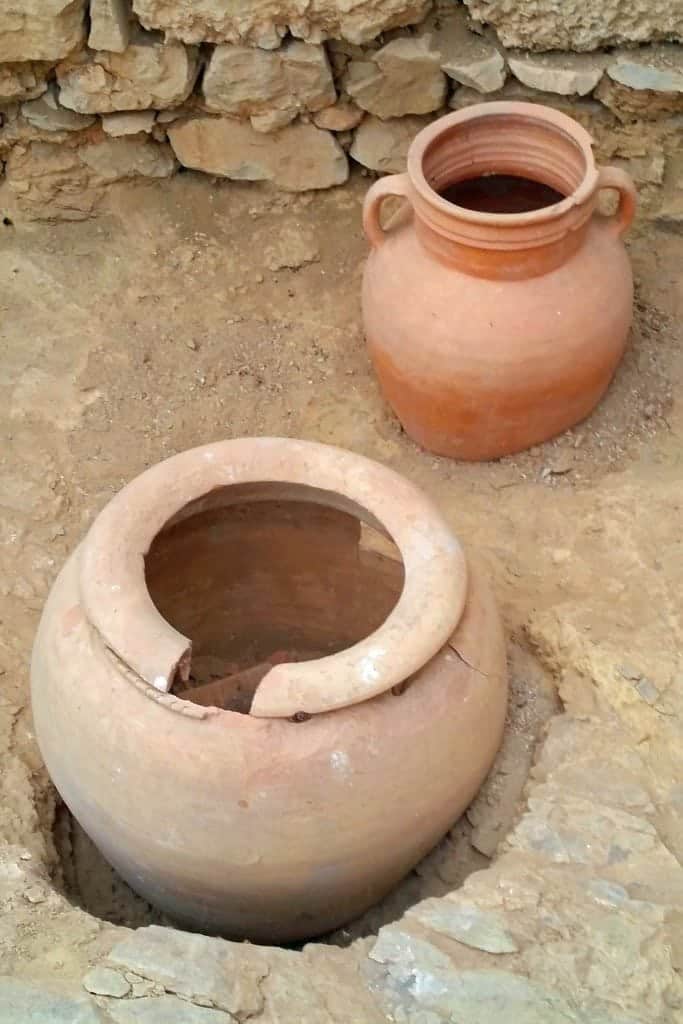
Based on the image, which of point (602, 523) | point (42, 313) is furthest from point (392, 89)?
point (602, 523)

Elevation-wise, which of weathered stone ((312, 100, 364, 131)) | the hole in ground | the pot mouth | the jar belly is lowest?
the hole in ground

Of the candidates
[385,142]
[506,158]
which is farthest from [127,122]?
[506,158]

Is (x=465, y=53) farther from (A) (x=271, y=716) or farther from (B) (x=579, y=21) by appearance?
(A) (x=271, y=716)

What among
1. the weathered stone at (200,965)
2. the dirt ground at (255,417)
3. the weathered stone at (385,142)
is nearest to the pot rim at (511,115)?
the weathered stone at (385,142)

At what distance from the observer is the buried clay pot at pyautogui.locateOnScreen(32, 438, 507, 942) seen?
209 centimetres

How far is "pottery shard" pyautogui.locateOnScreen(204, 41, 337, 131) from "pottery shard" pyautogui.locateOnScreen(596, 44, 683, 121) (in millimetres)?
927

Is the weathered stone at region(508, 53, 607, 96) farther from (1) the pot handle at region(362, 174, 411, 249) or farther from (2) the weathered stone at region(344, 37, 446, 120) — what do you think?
(1) the pot handle at region(362, 174, 411, 249)

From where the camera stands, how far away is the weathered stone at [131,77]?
3.65 meters

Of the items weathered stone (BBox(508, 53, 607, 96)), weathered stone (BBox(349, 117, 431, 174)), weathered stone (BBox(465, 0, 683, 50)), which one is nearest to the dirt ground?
weathered stone (BBox(349, 117, 431, 174))

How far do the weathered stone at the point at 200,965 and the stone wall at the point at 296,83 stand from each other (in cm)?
276

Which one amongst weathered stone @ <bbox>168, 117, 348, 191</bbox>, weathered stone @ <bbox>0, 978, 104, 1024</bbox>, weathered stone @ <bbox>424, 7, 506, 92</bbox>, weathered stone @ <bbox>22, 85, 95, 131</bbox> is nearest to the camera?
weathered stone @ <bbox>0, 978, 104, 1024</bbox>

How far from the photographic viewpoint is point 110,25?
3.55 metres

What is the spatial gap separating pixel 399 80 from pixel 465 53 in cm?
23

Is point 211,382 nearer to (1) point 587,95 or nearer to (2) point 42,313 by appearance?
(2) point 42,313
